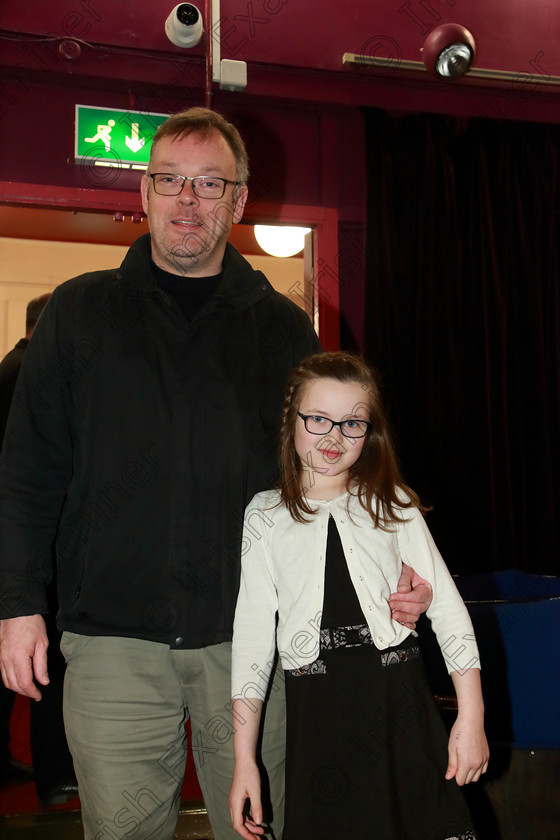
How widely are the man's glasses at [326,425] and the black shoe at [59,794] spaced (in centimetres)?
182

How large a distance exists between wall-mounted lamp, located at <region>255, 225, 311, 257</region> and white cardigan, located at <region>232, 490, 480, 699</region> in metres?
2.46

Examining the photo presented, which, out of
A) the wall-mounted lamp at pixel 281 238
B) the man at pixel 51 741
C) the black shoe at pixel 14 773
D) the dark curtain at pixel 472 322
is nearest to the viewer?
the man at pixel 51 741

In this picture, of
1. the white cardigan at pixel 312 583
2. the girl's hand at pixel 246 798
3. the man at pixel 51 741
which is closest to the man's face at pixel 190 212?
the white cardigan at pixel 312 583

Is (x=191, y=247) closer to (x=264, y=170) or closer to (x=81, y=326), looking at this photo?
(x=81, y=326)

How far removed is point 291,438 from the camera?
151cm

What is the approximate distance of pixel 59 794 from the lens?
2.53m

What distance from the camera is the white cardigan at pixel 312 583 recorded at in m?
1.37

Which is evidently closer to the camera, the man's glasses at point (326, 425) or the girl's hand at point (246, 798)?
the girl's hand at point (246, 798)

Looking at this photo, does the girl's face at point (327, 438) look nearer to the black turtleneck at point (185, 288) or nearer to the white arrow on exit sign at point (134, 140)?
the black turtleneck at point (185, 288)

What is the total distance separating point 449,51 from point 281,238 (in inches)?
46.5

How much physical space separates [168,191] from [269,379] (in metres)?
0.46

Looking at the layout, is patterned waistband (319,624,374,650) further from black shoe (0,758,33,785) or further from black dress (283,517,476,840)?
black shoe (0,758,33,785)

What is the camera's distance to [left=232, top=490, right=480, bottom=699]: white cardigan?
1.37 m

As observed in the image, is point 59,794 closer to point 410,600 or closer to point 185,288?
point 410,600
